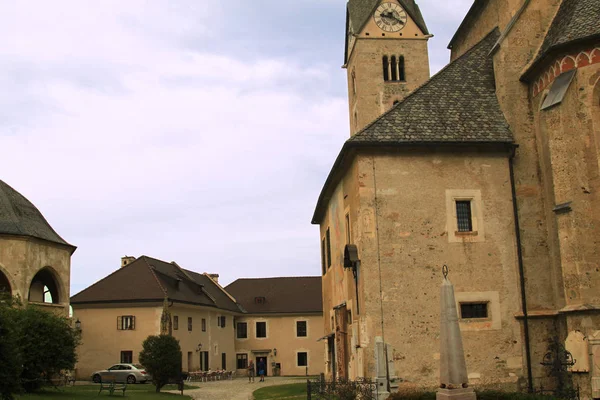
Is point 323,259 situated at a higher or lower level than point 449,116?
lower

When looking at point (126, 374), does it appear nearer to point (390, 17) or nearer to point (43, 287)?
point (43, 287)

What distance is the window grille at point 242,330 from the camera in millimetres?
58781

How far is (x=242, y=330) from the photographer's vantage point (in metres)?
Answer: 59.0

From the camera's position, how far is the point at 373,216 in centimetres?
1831

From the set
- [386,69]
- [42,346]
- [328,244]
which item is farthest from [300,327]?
[42,346]

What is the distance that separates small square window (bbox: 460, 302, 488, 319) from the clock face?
31.0 m

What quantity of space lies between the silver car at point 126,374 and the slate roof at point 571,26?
2975cm

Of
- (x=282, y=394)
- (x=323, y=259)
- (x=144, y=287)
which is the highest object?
(x=323, y=259)

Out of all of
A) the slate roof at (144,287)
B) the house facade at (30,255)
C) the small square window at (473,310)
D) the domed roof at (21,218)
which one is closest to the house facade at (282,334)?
the slate roof at (144,287)

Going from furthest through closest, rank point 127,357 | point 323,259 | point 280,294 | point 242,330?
1. point 280,294
2. point 242,330
3. point 127,357
4. point 323,259

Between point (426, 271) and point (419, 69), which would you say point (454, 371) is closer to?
point (426, 271)

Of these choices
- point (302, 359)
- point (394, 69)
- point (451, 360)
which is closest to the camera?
point (451, 360)

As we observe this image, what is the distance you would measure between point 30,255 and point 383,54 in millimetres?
26848

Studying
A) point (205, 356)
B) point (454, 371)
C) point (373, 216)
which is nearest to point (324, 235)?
point (373, 216)
